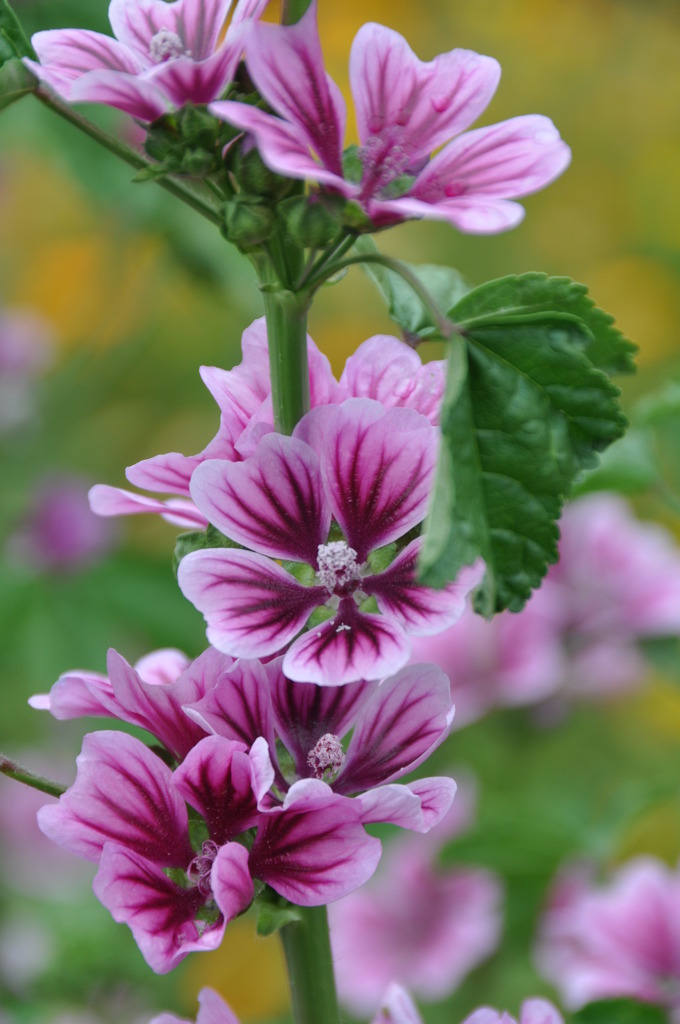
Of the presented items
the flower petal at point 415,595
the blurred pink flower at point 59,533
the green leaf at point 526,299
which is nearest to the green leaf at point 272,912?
the flower petal at point 415,595

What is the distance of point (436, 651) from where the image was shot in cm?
122

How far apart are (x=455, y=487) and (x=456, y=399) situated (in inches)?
1.1

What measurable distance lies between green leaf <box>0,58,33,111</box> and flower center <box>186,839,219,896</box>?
0.28 m

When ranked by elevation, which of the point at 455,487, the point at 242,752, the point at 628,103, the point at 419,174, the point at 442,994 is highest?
the point at 628,103

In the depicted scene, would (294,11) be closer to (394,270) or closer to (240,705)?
(394,270)

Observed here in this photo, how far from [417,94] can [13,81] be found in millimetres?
146

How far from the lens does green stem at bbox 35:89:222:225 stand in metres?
0.45

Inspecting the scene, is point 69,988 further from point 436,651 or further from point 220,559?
point 220,559

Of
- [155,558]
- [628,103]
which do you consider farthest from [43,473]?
[628,103]

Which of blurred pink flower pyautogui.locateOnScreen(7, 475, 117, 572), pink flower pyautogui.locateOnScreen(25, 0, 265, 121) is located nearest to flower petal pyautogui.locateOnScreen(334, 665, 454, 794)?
pink flower pyautogui.locateOnScreen(25, 0, 265, 121)

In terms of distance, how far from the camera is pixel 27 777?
0.45 m

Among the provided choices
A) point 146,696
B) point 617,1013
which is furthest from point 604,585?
point 146,696

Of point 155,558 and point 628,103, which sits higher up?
point 628,103

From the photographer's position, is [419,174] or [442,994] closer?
[419,174]
